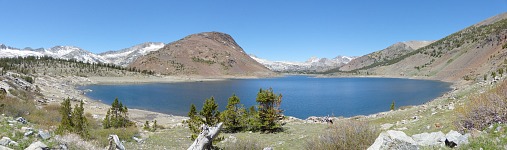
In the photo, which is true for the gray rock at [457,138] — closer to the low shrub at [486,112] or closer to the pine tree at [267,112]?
the low shrub at [486,112]

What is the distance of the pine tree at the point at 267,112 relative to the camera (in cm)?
2702

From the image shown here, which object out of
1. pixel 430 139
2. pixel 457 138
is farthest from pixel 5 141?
pixel 457 138

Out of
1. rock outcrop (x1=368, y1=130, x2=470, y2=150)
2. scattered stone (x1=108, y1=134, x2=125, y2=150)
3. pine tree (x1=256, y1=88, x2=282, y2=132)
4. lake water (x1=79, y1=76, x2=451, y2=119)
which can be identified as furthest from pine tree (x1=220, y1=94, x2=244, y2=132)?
lake water (x1=79, y1=76, x2=451, y2=119)

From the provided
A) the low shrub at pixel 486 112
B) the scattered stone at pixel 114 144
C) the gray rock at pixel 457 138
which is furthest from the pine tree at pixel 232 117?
the gray rock at pixel 457 138

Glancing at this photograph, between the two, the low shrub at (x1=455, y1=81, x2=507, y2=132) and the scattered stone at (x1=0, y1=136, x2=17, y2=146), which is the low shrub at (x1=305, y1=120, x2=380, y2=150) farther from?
the scattered stone at (x1=0, y1=136, x2=17, y2=146)

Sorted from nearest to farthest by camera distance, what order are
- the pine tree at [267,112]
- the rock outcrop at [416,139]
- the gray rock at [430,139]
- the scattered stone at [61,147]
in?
1. the rock outcrop at [416,139]
2. the gray rock at [430,139]
3. the scattered stone at [61,147]
4. the pine tree at [267,112]

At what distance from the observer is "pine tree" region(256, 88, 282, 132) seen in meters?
27.0

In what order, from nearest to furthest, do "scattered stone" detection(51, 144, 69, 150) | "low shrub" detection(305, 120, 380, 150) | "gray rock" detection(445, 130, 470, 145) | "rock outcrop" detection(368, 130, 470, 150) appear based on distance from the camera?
"rock outcrop" detection(368, 130, 470, 150), "gray rock" detection(445, 130, 470, 145), "low shrub" detection(305, 120, 380, 150), "scattered stone" detection(51, 144, 69, 150)

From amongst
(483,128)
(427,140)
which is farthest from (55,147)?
(483,128)

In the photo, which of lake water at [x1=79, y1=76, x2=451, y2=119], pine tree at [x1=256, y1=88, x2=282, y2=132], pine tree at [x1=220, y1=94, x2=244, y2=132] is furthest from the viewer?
lake water at [x1=79, y1=76, x2=451, y2=119]

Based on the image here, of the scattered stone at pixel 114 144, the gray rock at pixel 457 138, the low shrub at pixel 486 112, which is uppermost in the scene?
the low shrub at pixel 486 112

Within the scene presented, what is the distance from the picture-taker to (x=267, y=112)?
2756 cm

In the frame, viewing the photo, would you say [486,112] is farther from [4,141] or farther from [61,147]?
[4,141]

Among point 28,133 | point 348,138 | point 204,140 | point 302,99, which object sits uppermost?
point 348,138
